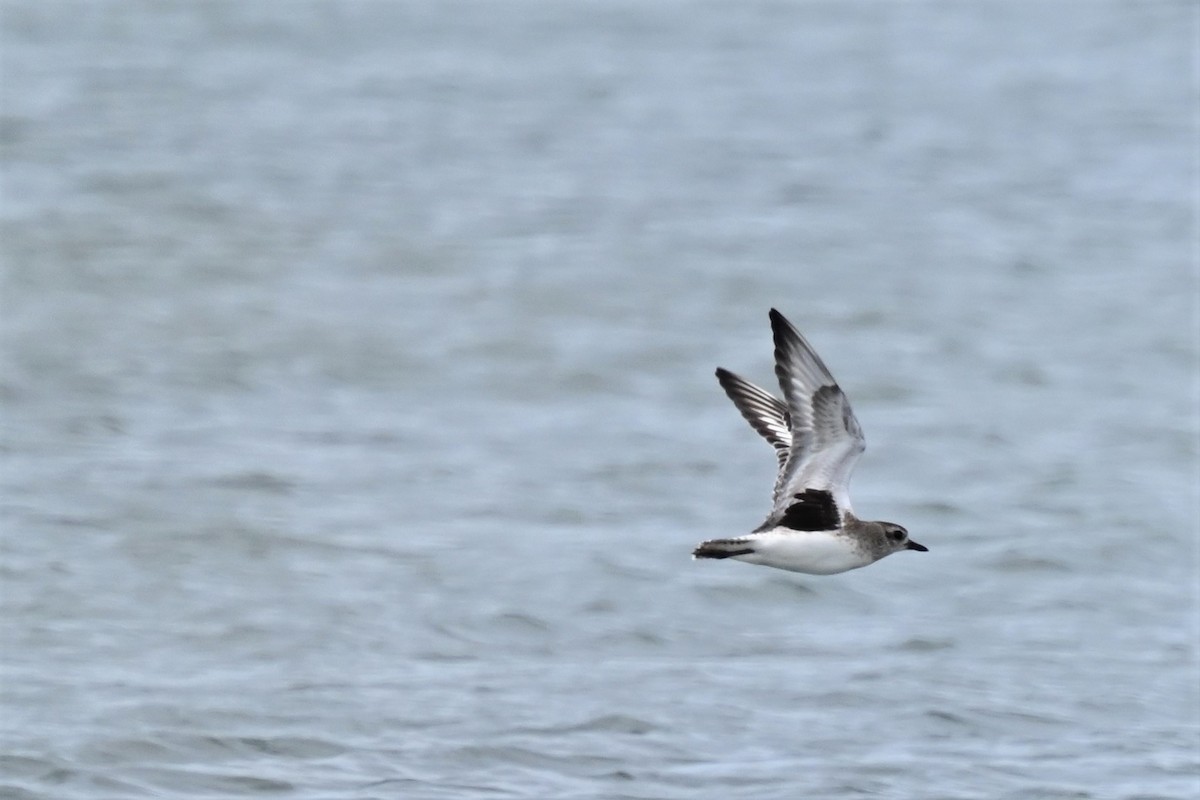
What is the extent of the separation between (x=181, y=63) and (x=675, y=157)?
8119mm

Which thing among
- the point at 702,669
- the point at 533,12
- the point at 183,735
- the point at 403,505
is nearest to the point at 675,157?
the point at 533,12

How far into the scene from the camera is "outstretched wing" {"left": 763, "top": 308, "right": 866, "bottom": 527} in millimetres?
9734

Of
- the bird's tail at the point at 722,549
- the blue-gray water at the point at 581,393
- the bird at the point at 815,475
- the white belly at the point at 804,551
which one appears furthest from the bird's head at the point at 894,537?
the blue-gray water at the point at 581,393

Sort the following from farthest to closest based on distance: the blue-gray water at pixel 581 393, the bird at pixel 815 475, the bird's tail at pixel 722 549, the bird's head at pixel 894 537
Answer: the blue-gray water at pixel 581 393, the bird's head at pixel 894 537, the bird at pixel 815 475, the bird's tail at pixel 722 549

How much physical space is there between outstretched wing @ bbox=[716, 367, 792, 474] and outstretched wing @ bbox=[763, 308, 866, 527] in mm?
588

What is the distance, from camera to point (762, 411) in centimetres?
1105

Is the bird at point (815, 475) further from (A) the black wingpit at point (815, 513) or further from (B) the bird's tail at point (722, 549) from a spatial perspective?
(B) the bird's tail at point (722, 549)

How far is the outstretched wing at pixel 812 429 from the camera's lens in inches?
383

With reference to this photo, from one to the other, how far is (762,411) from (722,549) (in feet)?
6.60

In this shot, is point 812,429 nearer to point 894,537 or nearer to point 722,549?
point 894,537

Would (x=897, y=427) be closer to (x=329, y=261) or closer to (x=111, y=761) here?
(x=329, y=261)

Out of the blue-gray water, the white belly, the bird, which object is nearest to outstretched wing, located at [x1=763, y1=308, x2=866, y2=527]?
the bird

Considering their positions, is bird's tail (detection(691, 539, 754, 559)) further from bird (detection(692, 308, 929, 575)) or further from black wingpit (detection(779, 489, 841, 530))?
black wingpit (detection(779, 489, 841, 530))

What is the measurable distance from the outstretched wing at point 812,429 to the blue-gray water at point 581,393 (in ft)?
10.4
